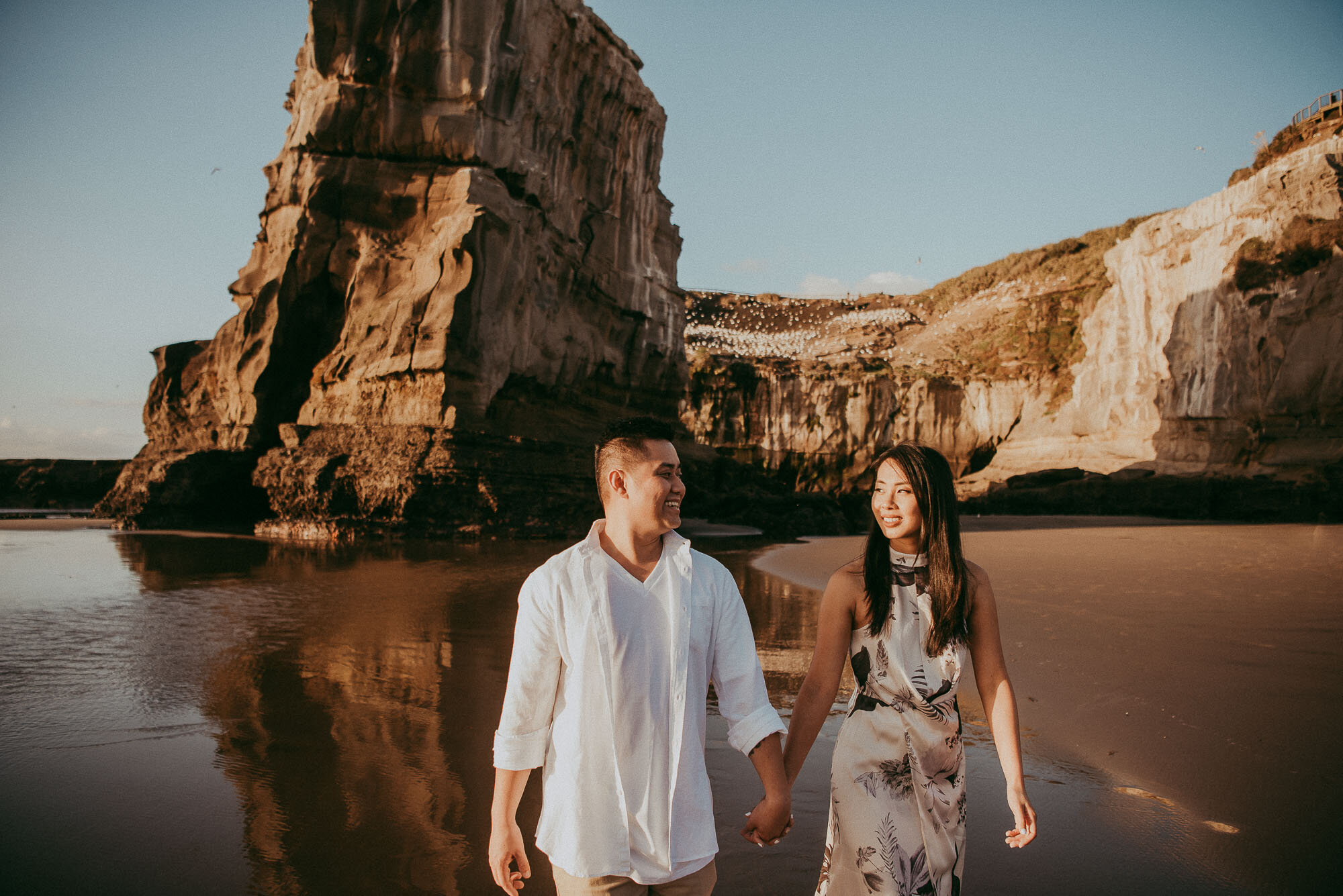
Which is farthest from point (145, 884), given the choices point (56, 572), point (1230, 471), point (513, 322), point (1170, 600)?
point (1230, 471)

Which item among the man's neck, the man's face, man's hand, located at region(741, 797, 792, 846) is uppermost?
the man's face

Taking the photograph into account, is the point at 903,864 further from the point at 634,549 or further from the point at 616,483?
the point at 616,483

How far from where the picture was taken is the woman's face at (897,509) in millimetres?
2104

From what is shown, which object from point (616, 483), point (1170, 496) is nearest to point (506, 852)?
point (616, 483)

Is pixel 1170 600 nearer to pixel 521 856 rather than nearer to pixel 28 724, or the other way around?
pixel 521 856

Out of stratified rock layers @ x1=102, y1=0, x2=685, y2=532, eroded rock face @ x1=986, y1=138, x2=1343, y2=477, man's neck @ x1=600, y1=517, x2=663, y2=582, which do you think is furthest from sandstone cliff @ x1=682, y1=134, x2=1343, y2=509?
man's neck @ x1=600, y1=517, x2=663, y2=582

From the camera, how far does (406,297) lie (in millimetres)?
19375

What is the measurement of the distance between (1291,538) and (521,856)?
15.4 metres

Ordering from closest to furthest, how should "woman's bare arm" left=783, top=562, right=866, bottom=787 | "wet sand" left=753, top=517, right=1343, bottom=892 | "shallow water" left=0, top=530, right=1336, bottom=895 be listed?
1. "woman's bare arm" left=783, top=562, right=866, bottom=787
2. "shallow water" left=0, top=530, right=1336, bottom=895
3. "wet sand" left=753, top=517, right=1343, bottom=892

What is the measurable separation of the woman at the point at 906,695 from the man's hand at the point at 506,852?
2.13 feet

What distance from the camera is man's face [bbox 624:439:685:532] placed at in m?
1.76

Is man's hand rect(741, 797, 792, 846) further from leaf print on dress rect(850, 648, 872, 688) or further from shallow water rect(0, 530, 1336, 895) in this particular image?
shallow water rect(0, 530, 1336, 895)

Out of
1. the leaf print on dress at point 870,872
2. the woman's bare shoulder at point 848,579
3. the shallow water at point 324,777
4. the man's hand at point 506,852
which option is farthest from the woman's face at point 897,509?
the shallow water at point 324,777

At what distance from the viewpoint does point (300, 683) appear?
541 centimetres
